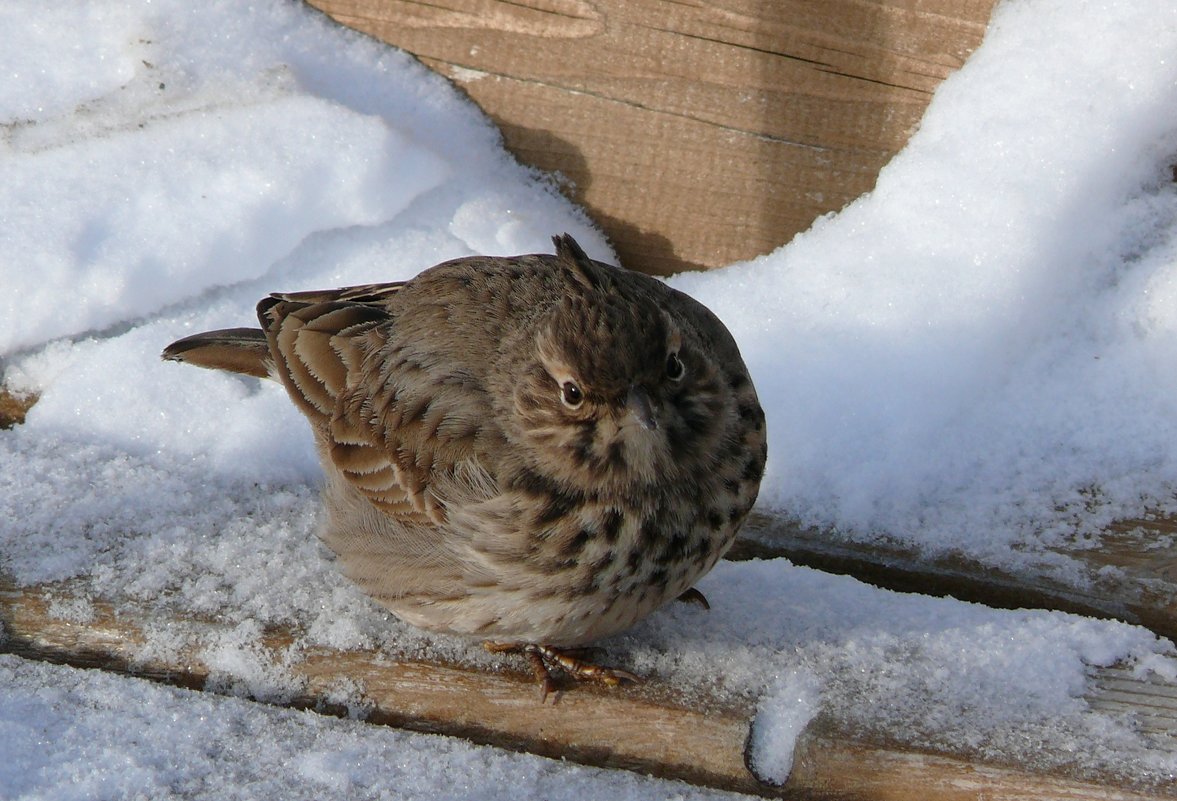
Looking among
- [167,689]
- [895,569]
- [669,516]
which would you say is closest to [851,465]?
[895,569]

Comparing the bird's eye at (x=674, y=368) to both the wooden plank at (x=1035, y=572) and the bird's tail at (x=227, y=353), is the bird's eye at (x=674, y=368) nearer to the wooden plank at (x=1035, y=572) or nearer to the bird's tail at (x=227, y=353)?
the wooden plank at (x=1035, y=572)

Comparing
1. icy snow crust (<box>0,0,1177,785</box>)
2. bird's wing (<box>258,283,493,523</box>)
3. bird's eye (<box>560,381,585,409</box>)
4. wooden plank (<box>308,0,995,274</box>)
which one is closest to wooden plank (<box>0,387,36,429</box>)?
icy snow crust (<box>0,0,1177,785</box>)

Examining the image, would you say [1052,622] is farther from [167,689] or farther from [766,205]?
[167,689]

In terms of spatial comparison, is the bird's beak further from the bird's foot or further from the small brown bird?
the bird's foot

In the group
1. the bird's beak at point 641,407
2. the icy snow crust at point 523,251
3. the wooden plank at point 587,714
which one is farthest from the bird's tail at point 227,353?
the bird's beak at point 641,407

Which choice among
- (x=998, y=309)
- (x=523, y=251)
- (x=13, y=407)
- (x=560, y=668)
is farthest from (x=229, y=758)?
(x=998, y=309)

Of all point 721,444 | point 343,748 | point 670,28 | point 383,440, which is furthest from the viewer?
point 670,28
